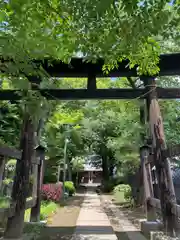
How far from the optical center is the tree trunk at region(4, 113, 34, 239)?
385 centimetres

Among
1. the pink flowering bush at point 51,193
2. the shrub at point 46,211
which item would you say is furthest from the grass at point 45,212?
the pink flowering bush at point 51,193

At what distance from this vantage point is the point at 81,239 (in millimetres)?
4398

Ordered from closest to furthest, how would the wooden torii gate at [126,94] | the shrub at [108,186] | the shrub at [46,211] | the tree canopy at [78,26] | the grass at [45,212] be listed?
1. the tree canopy at [78,26]
2. the wooden torii gate at [126,94]
3. the grass at [45,212]
4. the shrub at [46,211]
5. the shrub at [108,186]

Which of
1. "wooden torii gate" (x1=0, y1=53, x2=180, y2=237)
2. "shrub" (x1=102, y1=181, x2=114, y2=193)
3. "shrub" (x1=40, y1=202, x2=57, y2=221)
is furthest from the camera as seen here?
"shrub" (x1=102, y1=181, x2=114, y2=193)

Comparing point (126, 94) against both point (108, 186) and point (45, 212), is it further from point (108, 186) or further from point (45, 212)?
point (108, 186)

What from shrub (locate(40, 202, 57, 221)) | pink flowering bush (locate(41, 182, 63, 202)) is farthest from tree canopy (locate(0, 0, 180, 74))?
pink flowering bush (locate(41, 182, 63, 202))

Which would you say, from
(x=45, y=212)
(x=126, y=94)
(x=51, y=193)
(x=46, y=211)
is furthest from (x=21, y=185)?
(x=51, y=193)

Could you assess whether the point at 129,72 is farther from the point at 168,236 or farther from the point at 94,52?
the point at 168,236

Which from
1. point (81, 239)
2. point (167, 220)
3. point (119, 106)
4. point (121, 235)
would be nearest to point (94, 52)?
point (167, 220)

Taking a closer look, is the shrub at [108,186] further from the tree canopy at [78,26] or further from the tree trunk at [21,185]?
the tree canopy at [78,26]

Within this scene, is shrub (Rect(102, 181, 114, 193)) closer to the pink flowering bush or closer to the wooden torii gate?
the pink flowering bush

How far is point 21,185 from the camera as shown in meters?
4.04

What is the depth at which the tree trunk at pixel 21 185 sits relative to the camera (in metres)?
3.85

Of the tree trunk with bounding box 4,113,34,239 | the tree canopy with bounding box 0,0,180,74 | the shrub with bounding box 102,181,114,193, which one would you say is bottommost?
the shrub with bounding box 102,181,114,193
